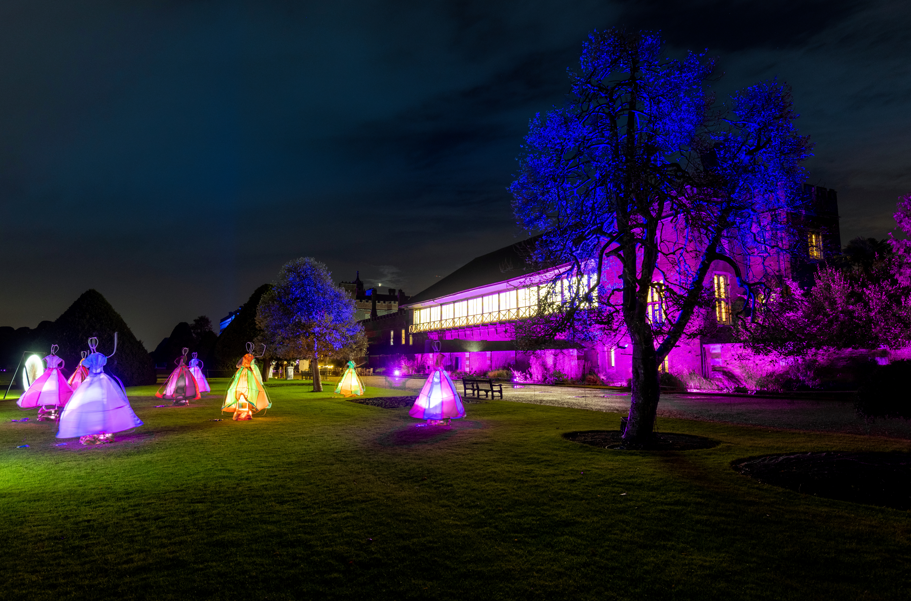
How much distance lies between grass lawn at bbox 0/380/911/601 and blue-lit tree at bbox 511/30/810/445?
9.96 feet

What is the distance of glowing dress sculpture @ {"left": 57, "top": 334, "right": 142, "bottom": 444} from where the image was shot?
1212 centimetres

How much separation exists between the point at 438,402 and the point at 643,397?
6.49 metres

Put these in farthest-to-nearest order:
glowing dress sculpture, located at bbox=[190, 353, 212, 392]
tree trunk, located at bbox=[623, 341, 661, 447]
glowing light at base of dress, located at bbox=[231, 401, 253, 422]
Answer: glowing dress sculpture, located at bbox=[190, 353, 212, 392]
glowing light at base of dress, located at bbox=[231, 401, 253, 422]
tree trunk, located at bbox=[623, 341, 661, 447]

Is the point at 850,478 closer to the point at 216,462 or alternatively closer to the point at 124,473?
the point at 216,462

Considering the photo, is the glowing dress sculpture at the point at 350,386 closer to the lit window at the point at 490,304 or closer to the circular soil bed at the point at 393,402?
the circular soil bed at the point at 393,402

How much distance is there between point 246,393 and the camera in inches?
671

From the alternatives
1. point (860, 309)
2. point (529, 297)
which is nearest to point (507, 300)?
point (529, 297)

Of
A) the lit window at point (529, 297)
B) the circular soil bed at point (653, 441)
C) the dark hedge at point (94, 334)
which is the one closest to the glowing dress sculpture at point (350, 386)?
the lit window at point (529, 297)

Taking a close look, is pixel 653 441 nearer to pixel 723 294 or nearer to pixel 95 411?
pixel 95 411

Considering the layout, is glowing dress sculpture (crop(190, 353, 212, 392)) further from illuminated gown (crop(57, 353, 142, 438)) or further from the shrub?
the shrub

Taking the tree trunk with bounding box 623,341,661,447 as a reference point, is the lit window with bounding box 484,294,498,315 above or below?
above

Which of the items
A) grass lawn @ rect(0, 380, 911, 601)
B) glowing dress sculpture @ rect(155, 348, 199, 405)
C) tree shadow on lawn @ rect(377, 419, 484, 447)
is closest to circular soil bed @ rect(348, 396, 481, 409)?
tree shadow on lawn @ rect(377, 419, 484, 447)

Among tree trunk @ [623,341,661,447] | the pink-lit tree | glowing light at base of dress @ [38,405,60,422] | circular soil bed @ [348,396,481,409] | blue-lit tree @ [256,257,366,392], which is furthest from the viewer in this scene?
blue-lit tree @ [256,257,366,392]

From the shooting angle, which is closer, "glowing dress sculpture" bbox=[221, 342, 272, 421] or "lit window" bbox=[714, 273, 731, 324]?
"glowing dress sculpture" bbox=[221, 342, 272, 421]
